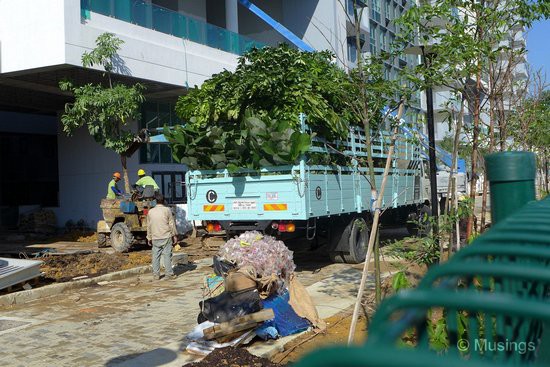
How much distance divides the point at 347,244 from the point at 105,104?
827 cm

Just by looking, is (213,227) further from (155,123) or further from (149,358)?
(155,123)

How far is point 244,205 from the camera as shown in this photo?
33.6 ft

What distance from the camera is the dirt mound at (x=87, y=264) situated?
11.4m

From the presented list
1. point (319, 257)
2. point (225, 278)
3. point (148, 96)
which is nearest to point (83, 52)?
point (148, 96)

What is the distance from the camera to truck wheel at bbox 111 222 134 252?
14.4 metres

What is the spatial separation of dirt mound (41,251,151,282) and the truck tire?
13.7 feet

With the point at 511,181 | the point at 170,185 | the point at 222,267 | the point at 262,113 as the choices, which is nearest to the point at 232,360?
the point at 222,267

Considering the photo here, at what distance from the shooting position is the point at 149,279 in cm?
1095

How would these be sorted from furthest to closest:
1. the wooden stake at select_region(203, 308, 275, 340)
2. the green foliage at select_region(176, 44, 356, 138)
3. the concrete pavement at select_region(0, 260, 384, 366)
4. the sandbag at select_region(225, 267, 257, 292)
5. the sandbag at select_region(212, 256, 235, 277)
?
the green foliage at select_region(176, 44, 356, 138) → the sandbag at select_region(212, 256, 235, 277) → the sandbag at select_region(225, 267, 257, 292) → the concrete pavement at select_region(0, 260, 384, 366) → the wooden stake at select_region(203, 308, 275, 340)

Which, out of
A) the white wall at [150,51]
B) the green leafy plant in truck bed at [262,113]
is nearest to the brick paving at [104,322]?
the green leafy plant in truck bed at [262,113]

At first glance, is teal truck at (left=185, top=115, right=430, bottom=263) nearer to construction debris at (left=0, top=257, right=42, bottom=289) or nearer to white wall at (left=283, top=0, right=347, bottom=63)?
construction debris at (left=0, top=257, right=42, bottom=289)

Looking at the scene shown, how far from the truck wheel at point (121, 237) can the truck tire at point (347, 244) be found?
221 inches

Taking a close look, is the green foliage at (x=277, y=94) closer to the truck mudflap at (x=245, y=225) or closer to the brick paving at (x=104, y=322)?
the truck mudflap at (x=245, y=225)

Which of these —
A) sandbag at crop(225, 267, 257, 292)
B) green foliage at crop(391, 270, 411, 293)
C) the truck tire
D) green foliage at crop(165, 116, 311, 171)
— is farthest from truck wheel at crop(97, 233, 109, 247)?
green foliage at crop(391, 270, 411, 293)
